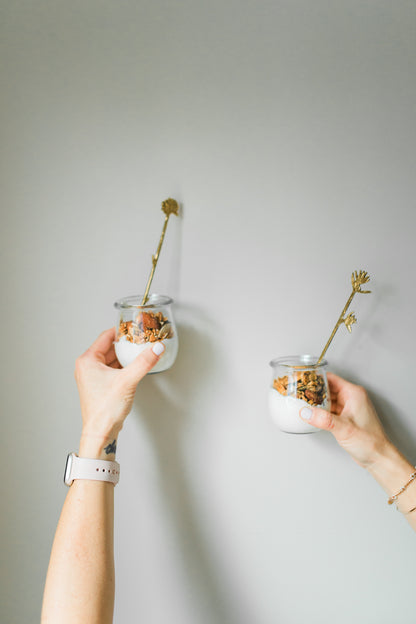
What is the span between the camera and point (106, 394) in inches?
35.7

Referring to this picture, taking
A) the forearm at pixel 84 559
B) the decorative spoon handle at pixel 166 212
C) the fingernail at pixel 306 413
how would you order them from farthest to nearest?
the decorative spoon handle at pixel 166 212 → the fingernail at pixel 306 413 → the forearm at pixel 84 559

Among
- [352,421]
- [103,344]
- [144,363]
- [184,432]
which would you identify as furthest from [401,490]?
[103,344]

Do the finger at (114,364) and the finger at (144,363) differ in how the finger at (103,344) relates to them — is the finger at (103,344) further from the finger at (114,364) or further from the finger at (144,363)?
the finger at (144,363)

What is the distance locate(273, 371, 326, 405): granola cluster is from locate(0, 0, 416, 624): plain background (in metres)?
0.16

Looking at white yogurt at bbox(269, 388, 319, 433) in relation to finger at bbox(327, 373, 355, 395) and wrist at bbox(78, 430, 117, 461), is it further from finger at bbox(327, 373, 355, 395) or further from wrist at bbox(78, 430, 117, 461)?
wrist at bbox(78, 430, 117, 461)

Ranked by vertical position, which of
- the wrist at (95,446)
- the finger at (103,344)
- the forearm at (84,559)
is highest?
the finger at (103,344)

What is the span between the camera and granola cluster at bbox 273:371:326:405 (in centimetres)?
87

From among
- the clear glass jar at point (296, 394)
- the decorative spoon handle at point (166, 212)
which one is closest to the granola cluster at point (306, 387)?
the clear glass jar at point (296, 394)

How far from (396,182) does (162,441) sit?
0.76 m

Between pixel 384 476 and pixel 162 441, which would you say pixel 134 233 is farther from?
pixel 384 476

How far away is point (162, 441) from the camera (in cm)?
108

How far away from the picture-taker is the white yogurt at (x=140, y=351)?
0.90 metres

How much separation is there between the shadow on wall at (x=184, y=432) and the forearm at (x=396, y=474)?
0.37 m

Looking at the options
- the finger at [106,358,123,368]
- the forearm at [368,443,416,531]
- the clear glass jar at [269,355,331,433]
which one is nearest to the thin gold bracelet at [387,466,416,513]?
the forearm at [368,443,416,531]
